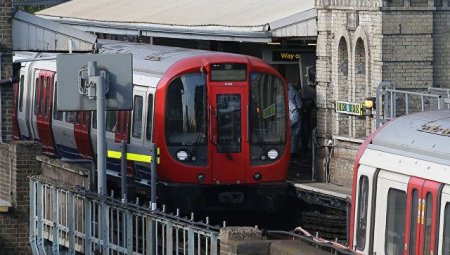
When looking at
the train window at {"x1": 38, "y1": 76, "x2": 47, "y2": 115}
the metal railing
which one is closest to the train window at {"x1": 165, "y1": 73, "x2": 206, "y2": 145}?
the metal railing

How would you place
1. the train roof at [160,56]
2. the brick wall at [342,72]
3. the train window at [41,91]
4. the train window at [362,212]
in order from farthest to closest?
the train window at [41,91]
the brick wall at [342,72]
the train roof at [160,56]
the train window at [362,212]

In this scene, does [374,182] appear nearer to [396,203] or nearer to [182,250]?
[396,203]

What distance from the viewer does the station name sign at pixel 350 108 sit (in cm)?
2627

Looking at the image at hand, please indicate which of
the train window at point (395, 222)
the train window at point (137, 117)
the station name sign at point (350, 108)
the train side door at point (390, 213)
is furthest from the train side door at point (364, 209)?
the station name sign at point (350, 108)

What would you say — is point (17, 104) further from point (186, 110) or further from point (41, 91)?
point (186, 110)

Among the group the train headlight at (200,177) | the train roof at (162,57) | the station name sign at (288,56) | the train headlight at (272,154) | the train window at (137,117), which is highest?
the train roof at (162,57)

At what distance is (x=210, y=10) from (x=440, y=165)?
19.2 metres

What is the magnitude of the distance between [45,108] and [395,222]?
1578cm

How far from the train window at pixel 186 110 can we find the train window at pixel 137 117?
78cm

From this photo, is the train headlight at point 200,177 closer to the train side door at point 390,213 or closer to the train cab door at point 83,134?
the train cab door at point 83,134

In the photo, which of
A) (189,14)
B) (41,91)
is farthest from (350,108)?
(189,14)

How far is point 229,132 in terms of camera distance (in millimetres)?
25234

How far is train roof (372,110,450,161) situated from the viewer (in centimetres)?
1474

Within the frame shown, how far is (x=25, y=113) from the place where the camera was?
31.7 meters
